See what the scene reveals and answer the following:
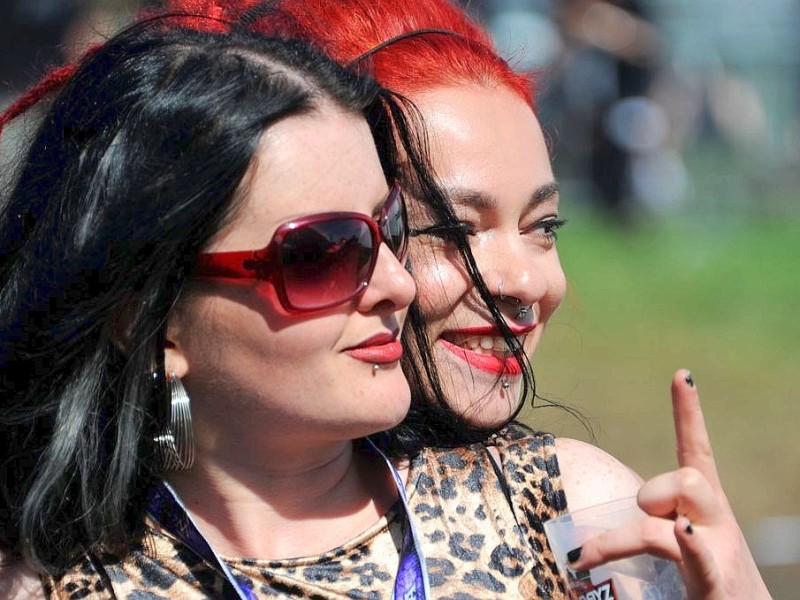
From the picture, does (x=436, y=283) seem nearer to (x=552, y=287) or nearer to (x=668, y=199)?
(x=552, y=287)

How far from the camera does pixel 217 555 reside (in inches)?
86.5

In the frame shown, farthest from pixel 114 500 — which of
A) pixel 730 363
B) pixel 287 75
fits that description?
pixel 730 363

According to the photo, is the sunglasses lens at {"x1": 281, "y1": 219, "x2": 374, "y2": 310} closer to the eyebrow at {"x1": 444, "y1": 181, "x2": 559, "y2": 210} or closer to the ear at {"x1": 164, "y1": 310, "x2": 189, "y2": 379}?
the ear at {"x1": 164, "y1": 310, "x2": 189, "y2": 379}

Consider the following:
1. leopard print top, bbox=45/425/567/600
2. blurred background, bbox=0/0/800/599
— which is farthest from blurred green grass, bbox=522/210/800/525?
leopard print top, bbox=45/425/567/600

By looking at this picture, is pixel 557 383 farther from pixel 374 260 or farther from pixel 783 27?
pixel 783 27

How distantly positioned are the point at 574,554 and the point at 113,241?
95 centimetres

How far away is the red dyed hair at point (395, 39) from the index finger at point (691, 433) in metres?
1.05

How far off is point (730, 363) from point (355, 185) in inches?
281

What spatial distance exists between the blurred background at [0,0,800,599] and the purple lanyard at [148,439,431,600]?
4.47 m

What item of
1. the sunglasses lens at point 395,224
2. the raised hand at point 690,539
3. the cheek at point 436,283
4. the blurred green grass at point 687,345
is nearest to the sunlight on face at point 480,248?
the cheek at point 436,283

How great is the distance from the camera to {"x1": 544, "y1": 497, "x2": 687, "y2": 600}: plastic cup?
196 centimetres

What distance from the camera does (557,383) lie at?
7984 mm

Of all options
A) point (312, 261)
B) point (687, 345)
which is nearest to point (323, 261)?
point (312, 261)

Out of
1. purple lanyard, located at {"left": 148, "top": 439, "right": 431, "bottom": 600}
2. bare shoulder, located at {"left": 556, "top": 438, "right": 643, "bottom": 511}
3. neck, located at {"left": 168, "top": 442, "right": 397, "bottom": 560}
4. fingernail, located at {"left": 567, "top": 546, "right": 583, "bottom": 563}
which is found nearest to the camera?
fingernail, located at {"left": 567, "top": 546, "right": 583, "bottom": 563}
